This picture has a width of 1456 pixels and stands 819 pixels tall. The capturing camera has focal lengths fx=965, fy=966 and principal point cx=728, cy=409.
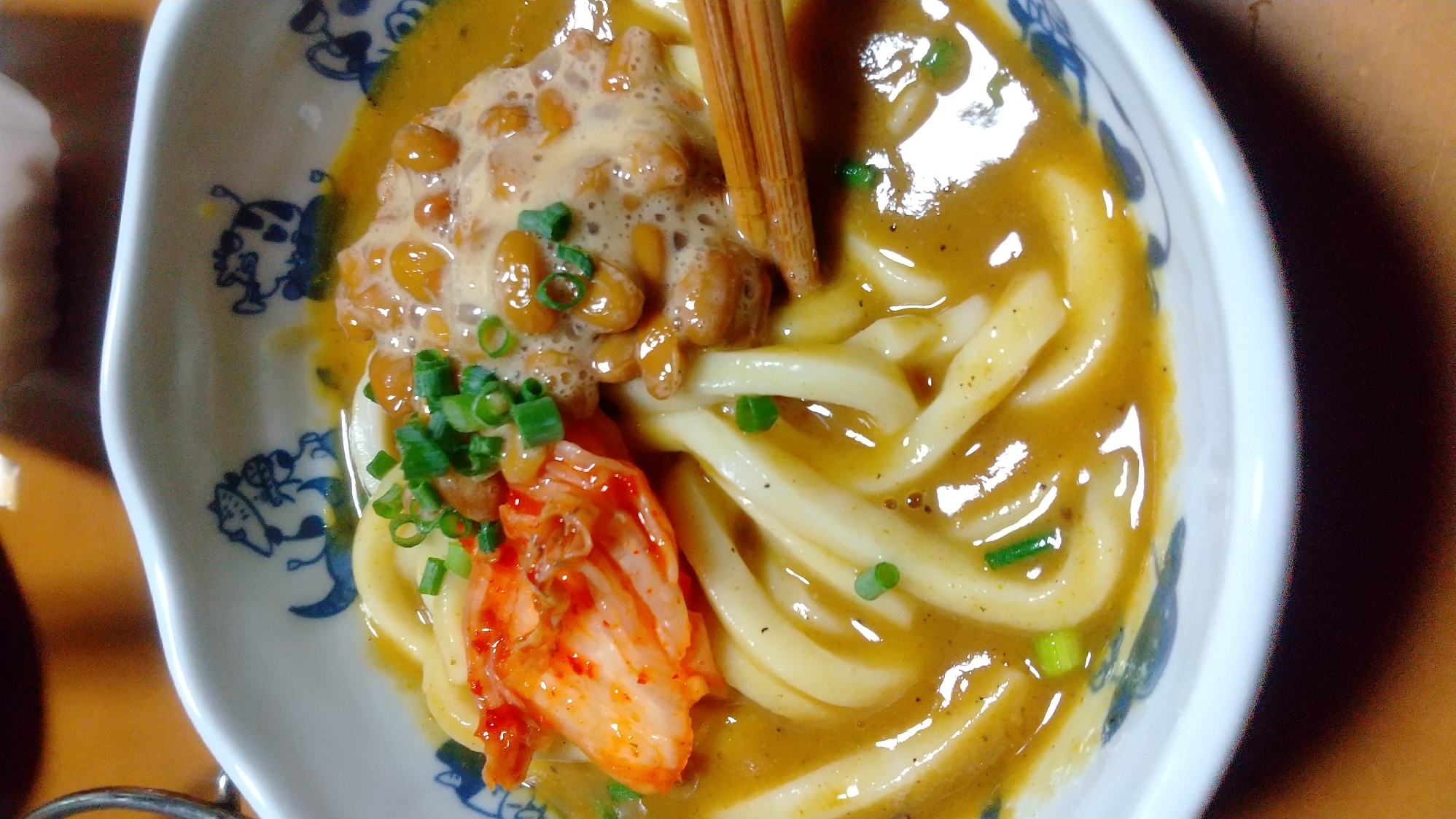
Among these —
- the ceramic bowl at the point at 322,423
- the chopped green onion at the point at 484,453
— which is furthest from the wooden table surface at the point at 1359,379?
the chopped green onion at the point at 484,453

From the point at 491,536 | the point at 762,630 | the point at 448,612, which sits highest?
the point at 762,630

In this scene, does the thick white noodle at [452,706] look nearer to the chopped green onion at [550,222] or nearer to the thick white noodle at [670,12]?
the chopped green onion at [550,222]

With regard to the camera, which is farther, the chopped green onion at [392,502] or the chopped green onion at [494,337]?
the chopped green onion at [392,502]

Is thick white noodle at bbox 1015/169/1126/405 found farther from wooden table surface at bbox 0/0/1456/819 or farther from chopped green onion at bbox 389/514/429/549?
chopped green onion at bbox 389/514/429/549

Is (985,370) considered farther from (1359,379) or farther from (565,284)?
(565,284)

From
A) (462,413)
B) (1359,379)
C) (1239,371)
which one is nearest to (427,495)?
(462,413)

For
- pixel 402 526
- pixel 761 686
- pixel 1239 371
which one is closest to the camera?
pixel 1239 371

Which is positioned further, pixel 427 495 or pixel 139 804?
pixel 139 804
